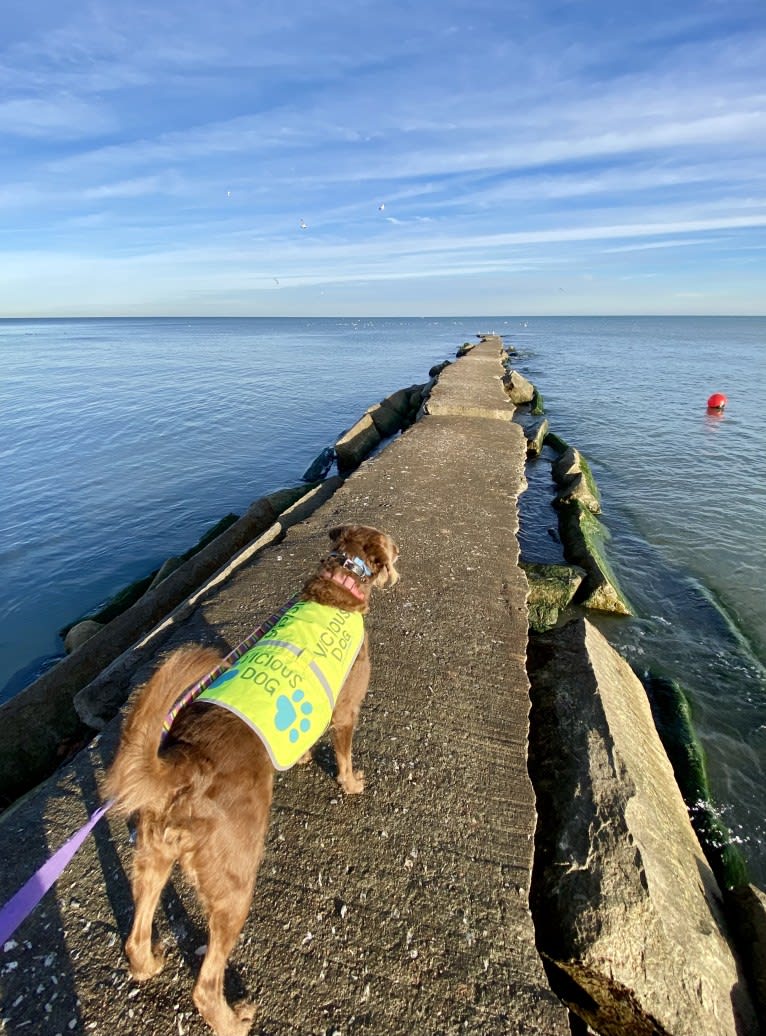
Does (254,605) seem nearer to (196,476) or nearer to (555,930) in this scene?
(555,930)

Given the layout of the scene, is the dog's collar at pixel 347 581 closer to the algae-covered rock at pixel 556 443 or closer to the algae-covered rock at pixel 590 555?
the algae-covered rock at pixel 590 555

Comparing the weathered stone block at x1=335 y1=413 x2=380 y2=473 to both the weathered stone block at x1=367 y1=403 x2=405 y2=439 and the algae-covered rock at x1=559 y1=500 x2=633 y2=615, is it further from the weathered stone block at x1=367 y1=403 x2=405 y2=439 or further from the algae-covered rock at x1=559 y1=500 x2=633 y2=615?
the algae-covered rock at x1=559 y1=500 x2=633 y2=615

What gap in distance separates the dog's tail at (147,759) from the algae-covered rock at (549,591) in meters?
5.32

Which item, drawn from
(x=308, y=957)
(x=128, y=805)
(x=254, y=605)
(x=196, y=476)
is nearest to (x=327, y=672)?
(x=128, y=805)

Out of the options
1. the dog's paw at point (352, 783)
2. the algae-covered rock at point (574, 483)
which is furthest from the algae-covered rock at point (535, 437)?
the dog's paw at point (352, 783)

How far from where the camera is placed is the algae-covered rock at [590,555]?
7.69 metres

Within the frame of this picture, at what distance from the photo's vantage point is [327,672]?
3029 millimetres

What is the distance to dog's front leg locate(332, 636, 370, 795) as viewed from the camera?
3.38m

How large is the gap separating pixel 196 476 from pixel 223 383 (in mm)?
21538

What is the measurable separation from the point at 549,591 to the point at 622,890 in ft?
14.9

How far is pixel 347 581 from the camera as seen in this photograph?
3590mm

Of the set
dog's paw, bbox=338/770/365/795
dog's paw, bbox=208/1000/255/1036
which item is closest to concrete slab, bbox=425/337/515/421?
dog's paw, bbox=338/770/365/795

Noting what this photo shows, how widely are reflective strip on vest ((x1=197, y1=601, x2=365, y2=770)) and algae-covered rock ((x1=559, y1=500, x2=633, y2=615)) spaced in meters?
5.43

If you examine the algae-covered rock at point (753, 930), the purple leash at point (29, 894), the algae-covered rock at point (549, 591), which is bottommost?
the algae-covered rock at point (549, 591)
